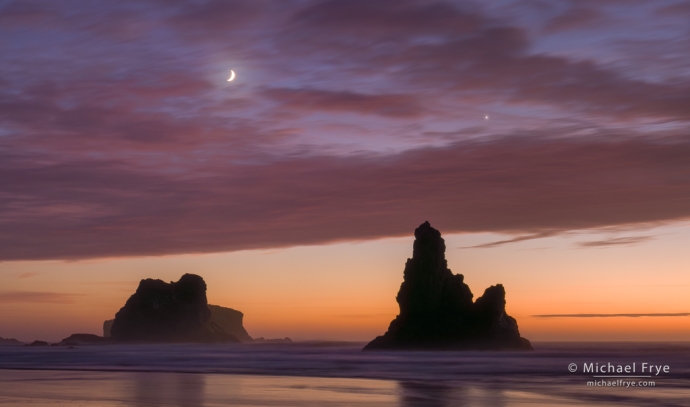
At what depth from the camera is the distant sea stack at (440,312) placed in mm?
130250

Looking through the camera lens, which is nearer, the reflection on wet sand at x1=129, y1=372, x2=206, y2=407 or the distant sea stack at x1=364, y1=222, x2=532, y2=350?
the reflection on wet sand at x1=129, y1=372, x2=206, y2=407

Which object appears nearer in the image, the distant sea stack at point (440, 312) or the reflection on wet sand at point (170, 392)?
the reflection on wet sand at point (170, 392)

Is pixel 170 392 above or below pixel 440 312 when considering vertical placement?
below

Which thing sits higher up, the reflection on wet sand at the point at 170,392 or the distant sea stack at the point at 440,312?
the distant sea stack at the point at 440,312

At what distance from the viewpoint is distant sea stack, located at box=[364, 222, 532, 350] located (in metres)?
130

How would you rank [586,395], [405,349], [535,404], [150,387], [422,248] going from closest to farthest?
[535,404]
[586,395]
[150,387]
[405,349]
[422,248]

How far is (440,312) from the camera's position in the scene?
13638 centimetres

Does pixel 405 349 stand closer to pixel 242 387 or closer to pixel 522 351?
pixel 522 351

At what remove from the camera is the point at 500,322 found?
131250 mm

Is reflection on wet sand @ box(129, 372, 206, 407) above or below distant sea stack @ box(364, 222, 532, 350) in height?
below

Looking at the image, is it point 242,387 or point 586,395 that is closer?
point 586,395

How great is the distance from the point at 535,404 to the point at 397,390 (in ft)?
34.2

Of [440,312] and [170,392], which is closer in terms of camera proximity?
[170,392]

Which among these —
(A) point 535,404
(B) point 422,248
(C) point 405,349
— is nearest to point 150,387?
(A) point 535,404
